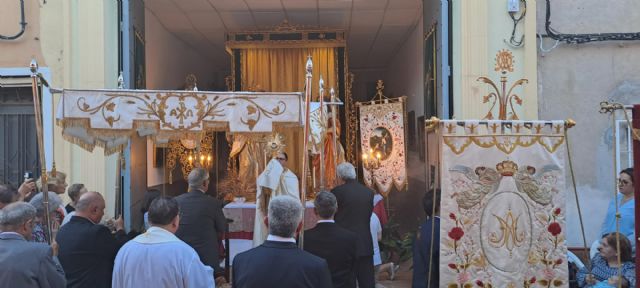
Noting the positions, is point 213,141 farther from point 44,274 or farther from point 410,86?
point 44,274

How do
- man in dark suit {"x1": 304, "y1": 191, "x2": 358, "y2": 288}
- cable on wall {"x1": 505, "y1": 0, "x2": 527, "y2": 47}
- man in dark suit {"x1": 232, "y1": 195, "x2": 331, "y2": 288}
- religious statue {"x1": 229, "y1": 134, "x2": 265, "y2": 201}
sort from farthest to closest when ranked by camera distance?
1. religious statue {"x1": 229, "y1": 134, "x2": 265, "y2": 201}
2. cable on wall {"x1": 505, "y1": 0, "x2": 527, "y2": 47}
3. man in dark suit {"x1": 304, "y1": 191, "x2": 358, "y2": 288}
4. man in dark suit {"x1": 232, "y1": 195, "x2": 331, "y2": 288}

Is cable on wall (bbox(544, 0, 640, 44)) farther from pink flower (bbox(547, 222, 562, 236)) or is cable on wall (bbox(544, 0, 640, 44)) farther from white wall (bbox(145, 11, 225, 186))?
white wall (bbox(145, 11, 225, 186))

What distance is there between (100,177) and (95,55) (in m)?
1.54

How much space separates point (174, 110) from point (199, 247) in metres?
1.23

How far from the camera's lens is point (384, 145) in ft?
29.7

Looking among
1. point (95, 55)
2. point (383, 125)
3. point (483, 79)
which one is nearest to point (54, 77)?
point (95, 55)

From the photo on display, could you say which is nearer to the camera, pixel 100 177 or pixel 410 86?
pixel 100 177

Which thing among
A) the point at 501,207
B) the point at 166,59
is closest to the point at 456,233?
the point at 501,207

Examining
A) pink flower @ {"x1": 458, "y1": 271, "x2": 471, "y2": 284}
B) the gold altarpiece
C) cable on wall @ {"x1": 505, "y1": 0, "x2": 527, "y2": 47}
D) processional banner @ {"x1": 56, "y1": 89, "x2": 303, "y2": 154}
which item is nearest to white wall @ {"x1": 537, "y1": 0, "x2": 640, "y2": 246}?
cable on wall @ {"x1": 505, "y1": 0, "x2": 527, "y2": 47}

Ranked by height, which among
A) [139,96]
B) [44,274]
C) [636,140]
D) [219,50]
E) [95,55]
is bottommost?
[44,274]

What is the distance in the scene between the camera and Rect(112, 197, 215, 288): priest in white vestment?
3357 mm

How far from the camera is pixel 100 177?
7.32m

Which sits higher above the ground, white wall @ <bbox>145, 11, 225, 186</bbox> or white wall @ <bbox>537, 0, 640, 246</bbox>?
white wall @ <bbox>145, 11, 225, 186</bbox>

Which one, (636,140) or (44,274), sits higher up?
(636,140)
